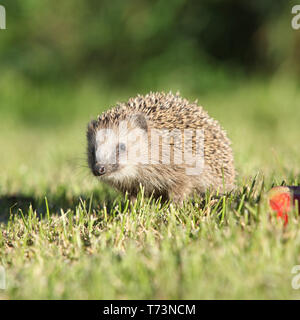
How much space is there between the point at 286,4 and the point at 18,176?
24.0 feet

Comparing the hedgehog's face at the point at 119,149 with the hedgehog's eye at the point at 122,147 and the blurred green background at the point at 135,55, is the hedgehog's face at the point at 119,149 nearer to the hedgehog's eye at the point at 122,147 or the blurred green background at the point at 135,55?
the hedgehog's eye at the point at 122,147

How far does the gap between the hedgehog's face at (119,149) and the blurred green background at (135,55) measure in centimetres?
580

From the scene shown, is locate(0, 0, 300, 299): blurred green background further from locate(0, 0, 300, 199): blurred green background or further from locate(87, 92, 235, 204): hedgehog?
locate(87, 92, 235, 204): hedgehog

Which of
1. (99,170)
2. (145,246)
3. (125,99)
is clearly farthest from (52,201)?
(125,99)

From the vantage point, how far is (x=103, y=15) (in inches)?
443

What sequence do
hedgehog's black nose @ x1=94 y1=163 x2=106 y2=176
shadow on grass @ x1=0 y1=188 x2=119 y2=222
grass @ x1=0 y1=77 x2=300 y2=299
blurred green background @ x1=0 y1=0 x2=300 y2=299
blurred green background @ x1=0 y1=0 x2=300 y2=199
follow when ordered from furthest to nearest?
1. blurred green background @ x1=0 y1=0 x2=300 y2=199
2. shadow on grass @ x1=0 y1=188 x2=119 y2=222
3. hedgehog's black nose @ x1=94 y1=163 x2=106 y2=176
4. blurred green background @ x1=0 y1=0 x2=300 y2=299
5. grass @ x1=0 y1=77 x2=300 y2=299

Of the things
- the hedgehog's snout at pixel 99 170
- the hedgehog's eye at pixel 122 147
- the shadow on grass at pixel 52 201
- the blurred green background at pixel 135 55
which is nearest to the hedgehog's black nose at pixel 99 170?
the hedgehog's snout at pixel 99 170

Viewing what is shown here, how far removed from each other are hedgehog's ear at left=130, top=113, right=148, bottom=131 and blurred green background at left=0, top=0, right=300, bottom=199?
5843mm

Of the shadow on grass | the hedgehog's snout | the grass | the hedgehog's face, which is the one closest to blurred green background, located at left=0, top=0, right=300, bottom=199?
the shadow on grass

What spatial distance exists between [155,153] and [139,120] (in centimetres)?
29

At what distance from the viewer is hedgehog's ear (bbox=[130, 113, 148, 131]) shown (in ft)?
12.6

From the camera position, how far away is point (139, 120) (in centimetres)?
383
